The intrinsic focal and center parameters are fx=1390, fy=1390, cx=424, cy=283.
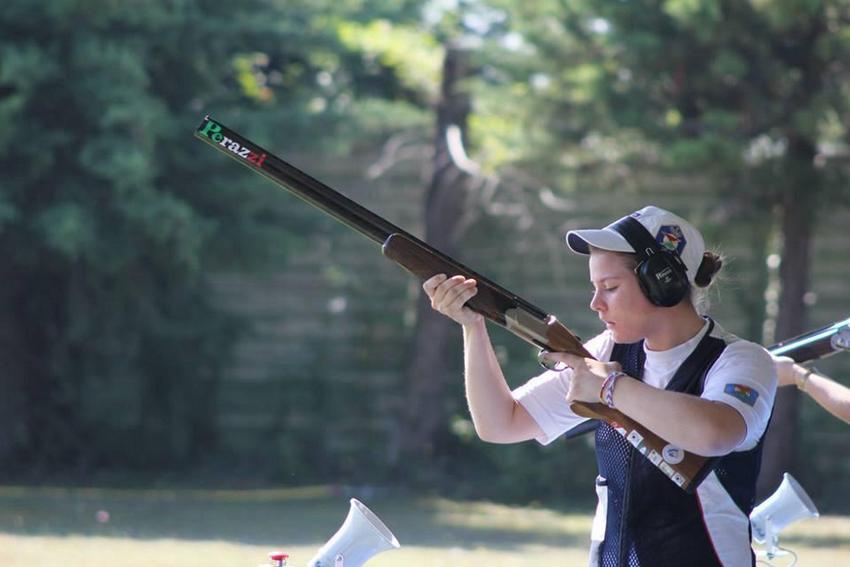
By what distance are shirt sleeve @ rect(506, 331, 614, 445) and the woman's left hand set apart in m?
0.35

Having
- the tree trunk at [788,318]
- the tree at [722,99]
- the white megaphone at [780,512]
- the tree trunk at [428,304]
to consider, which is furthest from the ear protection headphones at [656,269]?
the tree trunk at [428,304]

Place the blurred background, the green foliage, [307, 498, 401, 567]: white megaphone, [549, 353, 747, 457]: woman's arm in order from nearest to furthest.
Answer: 1. [549, 353, 747, 457]: woman's arm
2. [307, 498, 401, 567]: white megaphone
3. the blurred background
4. the green foliage

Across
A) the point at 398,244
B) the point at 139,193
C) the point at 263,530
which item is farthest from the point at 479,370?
the point at 139,193

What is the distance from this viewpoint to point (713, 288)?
398 centimetres

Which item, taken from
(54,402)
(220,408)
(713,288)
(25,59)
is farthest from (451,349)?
(713,288)

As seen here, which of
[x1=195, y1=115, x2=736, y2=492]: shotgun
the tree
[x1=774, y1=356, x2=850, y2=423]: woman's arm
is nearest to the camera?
[x1=195, y1=115, x2=736, y2=492]: shotgun

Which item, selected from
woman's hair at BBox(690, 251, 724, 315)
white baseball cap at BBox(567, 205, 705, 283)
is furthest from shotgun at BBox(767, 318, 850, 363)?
white baseball cap at BBox(567, 205, 705, 283)

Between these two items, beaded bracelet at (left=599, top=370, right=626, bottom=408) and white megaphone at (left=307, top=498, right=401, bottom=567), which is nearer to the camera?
beaded bracelet at (left=599, top=370, right=626, bottom=408)

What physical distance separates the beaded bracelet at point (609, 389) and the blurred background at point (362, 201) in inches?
339

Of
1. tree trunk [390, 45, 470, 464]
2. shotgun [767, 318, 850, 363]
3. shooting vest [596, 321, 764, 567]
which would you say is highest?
tree trunk [390, 45, 470, 464]

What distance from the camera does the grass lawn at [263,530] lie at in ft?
30.4

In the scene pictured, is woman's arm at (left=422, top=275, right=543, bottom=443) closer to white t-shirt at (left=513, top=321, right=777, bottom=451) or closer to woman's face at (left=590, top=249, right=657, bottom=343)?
white t-shirt at (left=513, top=321, right=777, bottom=451)

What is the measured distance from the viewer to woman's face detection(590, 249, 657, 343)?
3463 millimetres

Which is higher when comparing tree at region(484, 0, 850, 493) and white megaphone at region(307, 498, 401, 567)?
tree at region(484, 0, 850, 493)
